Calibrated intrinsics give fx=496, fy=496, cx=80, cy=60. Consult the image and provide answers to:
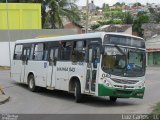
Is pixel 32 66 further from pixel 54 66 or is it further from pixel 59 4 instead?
pixel 59 4

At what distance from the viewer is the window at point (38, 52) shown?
22531 millimetres

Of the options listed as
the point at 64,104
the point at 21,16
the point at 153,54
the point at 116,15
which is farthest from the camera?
the point at 116,15

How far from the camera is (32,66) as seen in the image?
23.7 metres

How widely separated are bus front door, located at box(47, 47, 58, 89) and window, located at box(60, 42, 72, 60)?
66cm

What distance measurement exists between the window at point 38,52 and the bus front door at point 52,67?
1148 mm

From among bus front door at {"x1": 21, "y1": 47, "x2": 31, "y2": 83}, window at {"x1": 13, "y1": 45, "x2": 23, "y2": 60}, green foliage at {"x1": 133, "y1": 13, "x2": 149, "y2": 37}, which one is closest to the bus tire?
bus front door at {"x1": 21, "y1": 47, "x2": 31, "y2": 83}

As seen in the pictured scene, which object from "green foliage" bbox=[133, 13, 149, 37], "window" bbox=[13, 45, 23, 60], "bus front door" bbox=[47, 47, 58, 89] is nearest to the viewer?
"bus front door" bbox=[47, 47, 58, 89]

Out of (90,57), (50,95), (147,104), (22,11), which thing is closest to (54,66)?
(50,95)

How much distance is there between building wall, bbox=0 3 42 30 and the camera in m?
54.0

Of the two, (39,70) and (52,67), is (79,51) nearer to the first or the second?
(52,67)

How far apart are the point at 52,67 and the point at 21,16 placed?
34.5 metres

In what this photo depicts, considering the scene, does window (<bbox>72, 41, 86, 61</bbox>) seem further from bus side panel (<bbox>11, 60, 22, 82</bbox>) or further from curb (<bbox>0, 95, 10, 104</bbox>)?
bus side panel (<bbox>11, 60, 22, 82</bbox>)

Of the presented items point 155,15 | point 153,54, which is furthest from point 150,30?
point 155,15

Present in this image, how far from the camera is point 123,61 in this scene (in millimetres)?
17500
